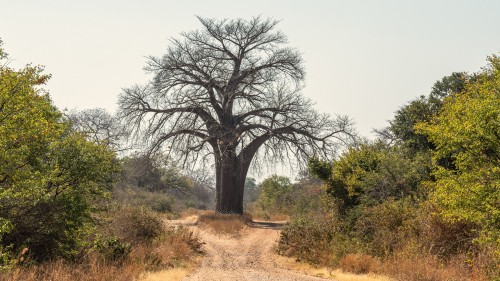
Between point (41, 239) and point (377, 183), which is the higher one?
point (377, 183)

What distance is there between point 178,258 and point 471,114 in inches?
383

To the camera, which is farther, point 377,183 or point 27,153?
point 377,183

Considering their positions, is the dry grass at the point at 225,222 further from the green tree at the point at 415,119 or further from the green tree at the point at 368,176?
the green tree at the point at 415,119

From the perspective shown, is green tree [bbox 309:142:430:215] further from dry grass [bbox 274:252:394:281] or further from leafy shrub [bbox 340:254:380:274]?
dry grass [bbox 274:252:394:281]

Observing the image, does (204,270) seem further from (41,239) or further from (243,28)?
(243,28)

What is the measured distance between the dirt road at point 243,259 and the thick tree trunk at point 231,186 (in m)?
4.24

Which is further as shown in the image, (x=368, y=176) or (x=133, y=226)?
(x=368, y=176)

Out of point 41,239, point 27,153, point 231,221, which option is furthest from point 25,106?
point 231,221

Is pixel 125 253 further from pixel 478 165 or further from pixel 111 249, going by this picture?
pixel 478 165

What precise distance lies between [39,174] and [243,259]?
26.4 ft

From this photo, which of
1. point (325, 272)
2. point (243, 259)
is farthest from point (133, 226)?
point (325, 272)

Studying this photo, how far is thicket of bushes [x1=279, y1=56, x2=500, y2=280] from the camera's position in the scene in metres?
10.0

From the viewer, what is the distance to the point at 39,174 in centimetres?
938

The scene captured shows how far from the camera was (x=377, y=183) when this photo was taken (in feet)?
53.4
